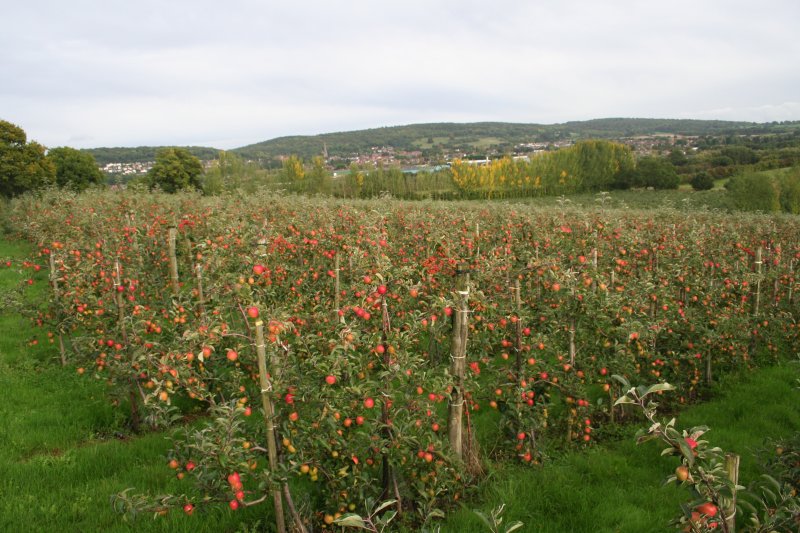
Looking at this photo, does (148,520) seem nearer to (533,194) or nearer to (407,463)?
(407,463)

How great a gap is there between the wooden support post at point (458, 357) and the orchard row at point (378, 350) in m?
0.02

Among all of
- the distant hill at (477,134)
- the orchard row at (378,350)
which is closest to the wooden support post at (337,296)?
the orchard row at (378,350)

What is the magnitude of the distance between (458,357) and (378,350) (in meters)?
0.96

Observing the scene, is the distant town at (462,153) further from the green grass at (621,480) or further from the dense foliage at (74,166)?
the green grass at (621,480)

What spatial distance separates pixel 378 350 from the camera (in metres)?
3.43

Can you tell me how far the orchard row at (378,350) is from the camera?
3176 millimetres

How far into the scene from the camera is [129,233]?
826 cm

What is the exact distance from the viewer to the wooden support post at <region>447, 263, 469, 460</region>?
4000 millimetres

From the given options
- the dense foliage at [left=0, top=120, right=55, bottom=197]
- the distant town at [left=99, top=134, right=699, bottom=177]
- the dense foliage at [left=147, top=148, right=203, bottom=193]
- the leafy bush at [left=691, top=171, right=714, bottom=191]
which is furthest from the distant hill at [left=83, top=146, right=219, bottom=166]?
the leafy bush at [left=691, top=171, right=714, bottom=191]

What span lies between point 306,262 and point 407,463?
219 inches

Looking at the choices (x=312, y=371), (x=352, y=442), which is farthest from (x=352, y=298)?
(x=352, y=442)

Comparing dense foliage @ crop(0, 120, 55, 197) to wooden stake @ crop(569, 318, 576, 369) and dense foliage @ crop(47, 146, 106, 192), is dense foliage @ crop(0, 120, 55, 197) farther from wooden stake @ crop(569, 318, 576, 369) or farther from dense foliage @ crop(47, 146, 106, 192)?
wooden stake @ crop(569, 318, 576, 369)

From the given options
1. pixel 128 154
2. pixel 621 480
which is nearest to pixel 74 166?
pixel 621 480

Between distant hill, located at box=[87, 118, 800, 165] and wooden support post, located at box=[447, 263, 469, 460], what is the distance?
11471cm
